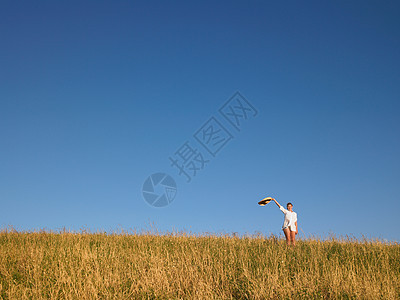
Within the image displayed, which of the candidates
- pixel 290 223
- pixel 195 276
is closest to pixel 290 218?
pixel 290 223

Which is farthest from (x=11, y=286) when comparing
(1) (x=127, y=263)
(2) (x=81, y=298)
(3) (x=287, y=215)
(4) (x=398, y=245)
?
(4) (x=398, y=245)

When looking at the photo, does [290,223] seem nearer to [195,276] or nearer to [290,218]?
[290,218]

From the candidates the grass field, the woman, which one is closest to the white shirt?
the woman

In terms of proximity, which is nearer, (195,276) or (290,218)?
(195,276)

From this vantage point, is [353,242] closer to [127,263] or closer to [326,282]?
[326,282]

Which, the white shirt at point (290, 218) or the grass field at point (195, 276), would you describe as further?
the white shirt at point (290, 218)

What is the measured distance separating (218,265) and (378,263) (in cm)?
595

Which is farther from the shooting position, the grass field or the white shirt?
the white shirt

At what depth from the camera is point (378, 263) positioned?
11.4 m

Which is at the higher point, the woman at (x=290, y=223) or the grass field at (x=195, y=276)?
the woman at (x=290, y=223)

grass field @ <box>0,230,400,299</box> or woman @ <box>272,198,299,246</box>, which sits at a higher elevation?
woman @ <box>272,198,299,246</box>

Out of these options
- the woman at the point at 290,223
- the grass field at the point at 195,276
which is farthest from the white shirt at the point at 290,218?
the grass field at the point at 195,276

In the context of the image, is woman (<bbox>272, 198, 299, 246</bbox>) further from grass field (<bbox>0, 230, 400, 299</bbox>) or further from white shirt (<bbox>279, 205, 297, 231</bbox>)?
grass field (<bbox>0, 230, 400, 299</bbox>)

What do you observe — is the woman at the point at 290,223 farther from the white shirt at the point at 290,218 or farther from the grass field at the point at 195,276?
the grass field at the point at 195,276
